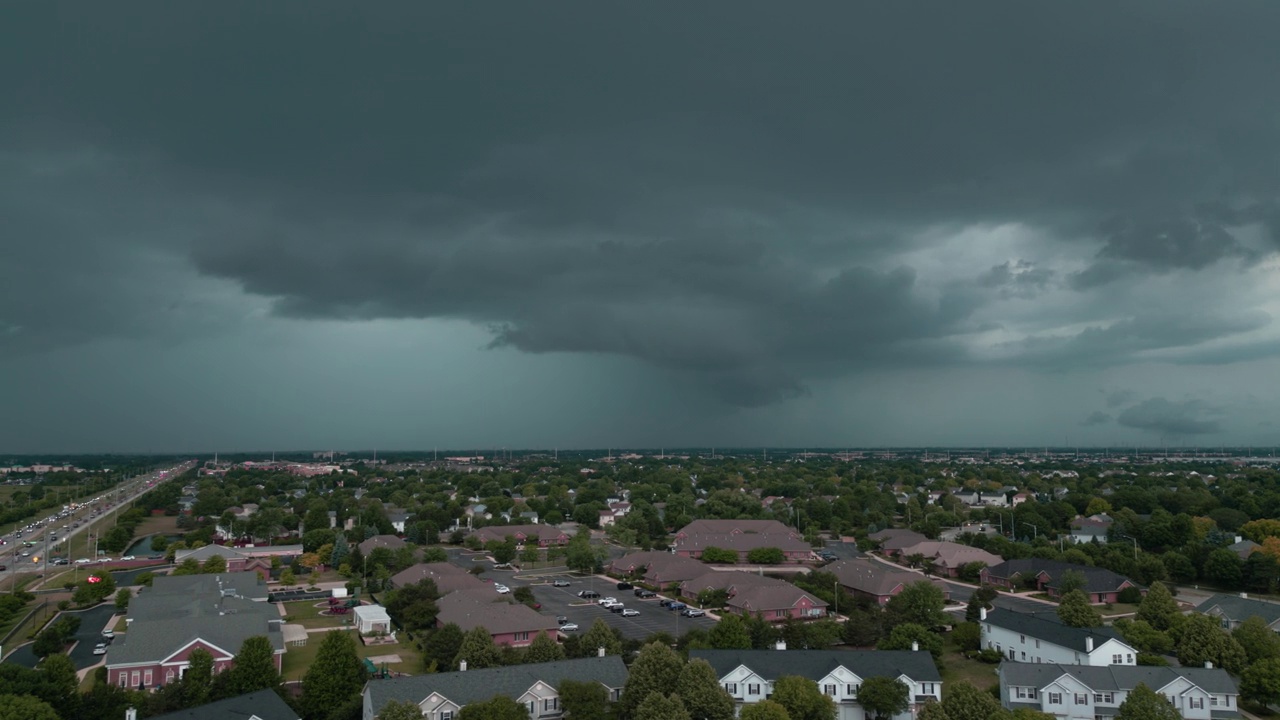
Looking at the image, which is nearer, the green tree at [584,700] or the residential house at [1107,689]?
the green tree at [584,700]

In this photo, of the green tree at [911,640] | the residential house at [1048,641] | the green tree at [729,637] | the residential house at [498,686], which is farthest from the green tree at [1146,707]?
the residential house at [498,686]

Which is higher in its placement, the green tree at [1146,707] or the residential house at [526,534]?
the green tree at [1146,707]

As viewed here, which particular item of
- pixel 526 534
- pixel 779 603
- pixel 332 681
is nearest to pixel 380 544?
pixel 526 534

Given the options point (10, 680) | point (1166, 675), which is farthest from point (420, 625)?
point (1166, 675)

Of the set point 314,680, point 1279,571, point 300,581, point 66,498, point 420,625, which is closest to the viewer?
point 314,680

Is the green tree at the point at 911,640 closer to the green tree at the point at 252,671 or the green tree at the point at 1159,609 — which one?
the green tree at the point at 1159,609

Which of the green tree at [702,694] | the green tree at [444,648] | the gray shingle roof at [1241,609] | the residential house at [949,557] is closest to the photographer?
the green tree at [702,694]

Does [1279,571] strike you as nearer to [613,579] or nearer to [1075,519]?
[1075,519]

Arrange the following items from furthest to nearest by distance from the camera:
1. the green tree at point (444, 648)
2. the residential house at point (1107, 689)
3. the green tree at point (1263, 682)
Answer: the green tree at point (444, 648) < the green tree at point (1263, 682) < the residential house at point (1107, 689)
